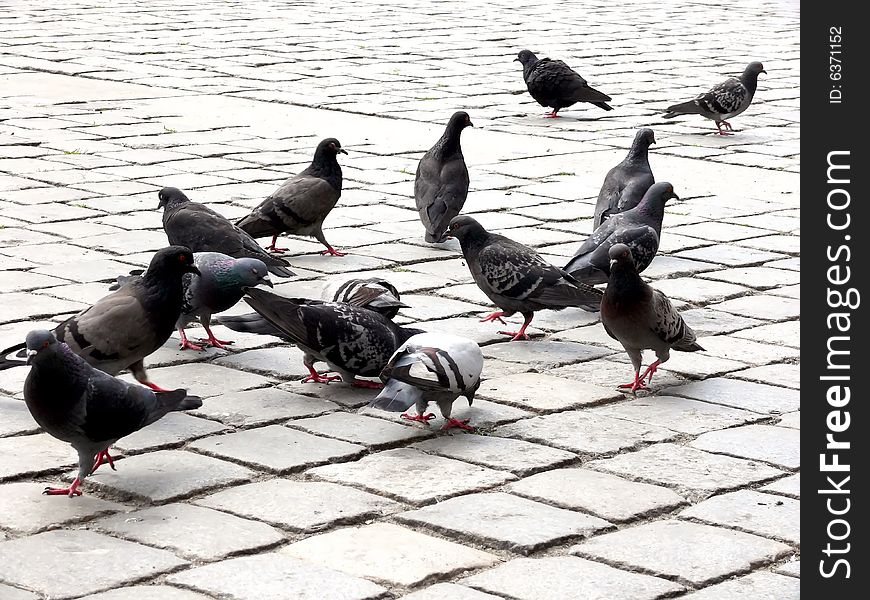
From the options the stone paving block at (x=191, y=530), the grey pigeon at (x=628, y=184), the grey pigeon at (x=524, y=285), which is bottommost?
the stone paving block at (x=191, y=530)

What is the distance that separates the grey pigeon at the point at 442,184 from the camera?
26.6 feet

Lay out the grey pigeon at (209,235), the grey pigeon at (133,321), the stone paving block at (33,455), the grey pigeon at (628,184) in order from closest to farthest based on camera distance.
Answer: the stone paving block at (33,455), the grey pigeon at (133,321), the grey pigeon at (209,235), the grey pigeon at (628,184)

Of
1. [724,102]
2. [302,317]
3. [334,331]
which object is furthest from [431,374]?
[724,102]

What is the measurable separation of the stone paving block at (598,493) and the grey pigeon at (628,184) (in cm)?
327

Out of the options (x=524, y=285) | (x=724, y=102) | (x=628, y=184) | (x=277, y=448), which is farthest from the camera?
(x=724, y=102)

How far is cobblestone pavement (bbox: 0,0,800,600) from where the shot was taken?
4.16m

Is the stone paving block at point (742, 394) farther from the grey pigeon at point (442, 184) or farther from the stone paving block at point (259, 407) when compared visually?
the grey pigeon at point (442, 184)

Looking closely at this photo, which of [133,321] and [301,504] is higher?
[133,321]

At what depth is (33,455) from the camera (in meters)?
4.95

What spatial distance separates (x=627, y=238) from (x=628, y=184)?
1.14 meters

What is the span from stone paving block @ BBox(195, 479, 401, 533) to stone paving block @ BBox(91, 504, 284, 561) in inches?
2.7

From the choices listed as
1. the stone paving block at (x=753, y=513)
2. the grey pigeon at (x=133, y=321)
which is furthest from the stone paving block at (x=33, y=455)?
the stone paving block at (x=753, y=513)

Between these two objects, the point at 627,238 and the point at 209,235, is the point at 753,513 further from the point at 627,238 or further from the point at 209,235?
the point at 209,235

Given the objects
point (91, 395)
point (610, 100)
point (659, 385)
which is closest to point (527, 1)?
point (610, 100)
